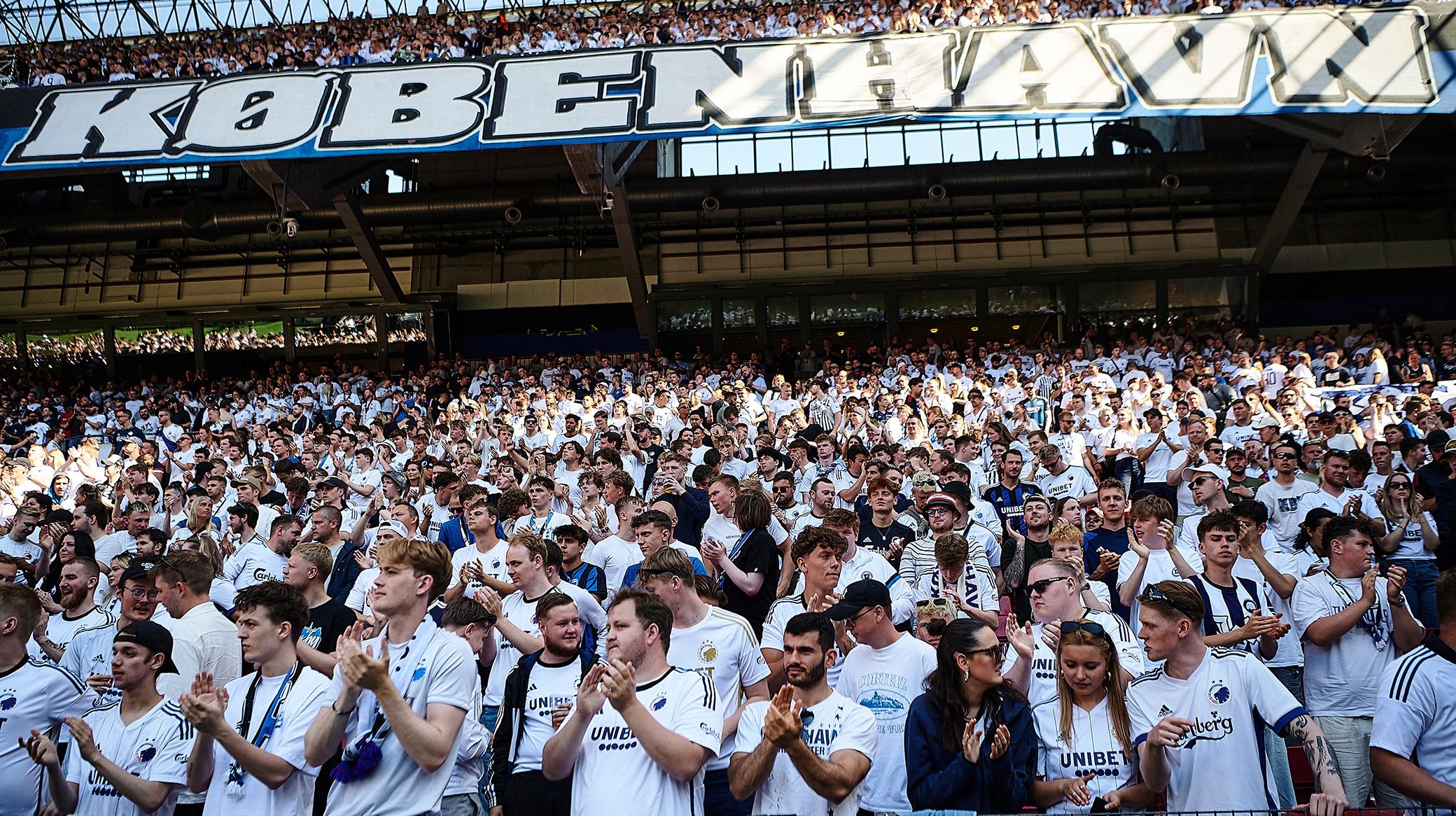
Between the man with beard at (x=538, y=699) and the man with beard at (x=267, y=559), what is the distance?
3739 millimetres

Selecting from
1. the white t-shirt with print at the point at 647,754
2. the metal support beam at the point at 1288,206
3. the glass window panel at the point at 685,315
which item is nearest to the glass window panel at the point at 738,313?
the glass window panel at the point at 685,315

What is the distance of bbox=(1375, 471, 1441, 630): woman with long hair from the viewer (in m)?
7.32

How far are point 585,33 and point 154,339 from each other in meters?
15.4

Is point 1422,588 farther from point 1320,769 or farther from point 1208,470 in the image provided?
point 1320,769

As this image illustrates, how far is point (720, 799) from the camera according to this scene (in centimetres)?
424

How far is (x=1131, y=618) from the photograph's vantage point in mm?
6074

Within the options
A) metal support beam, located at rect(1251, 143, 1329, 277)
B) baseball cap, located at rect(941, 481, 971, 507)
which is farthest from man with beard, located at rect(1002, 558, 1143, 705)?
metal support beam, located at rect(1251, 143, 1329, 277)

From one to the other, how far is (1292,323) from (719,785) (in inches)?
1020

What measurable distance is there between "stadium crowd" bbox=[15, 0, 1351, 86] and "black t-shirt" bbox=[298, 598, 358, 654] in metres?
14.2

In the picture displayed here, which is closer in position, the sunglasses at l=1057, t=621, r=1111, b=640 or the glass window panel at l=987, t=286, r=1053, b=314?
the sunglasses at l=1057, t=621, r=1111, b=640

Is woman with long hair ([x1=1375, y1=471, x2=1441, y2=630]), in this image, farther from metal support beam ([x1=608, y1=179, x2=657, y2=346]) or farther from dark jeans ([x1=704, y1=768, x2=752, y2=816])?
metal support beam ([x1=608, y1=179, x2=657, y2=346])

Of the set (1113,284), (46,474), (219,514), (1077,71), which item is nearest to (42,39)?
(46,474)

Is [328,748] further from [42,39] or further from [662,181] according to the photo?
[42,39]

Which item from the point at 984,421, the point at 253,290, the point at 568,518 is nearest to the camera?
the point at 568,518
